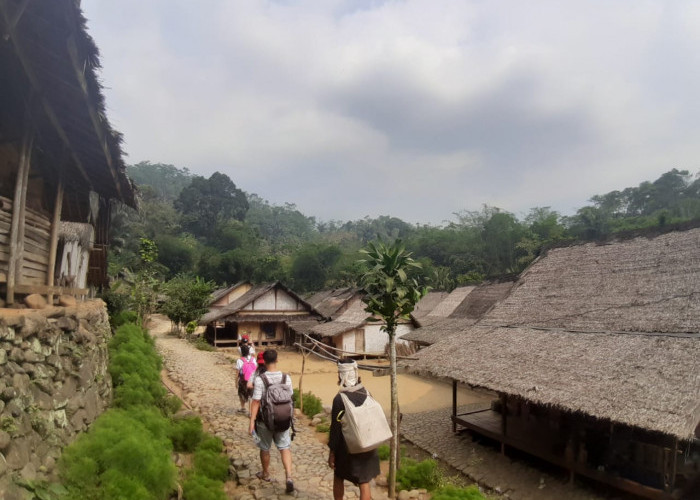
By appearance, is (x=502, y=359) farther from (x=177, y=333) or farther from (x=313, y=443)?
(x=177, y=333)

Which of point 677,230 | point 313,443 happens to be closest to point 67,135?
point 313,443

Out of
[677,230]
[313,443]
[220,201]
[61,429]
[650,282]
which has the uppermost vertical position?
[220,201]

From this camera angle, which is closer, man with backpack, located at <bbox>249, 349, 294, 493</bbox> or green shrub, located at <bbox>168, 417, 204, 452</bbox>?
man with backpack, located at <bbox>249, 349, 294, 493</bbox>

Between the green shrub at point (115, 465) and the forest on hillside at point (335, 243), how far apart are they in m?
33.5

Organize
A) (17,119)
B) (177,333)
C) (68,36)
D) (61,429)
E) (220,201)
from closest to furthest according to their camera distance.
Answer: (68,36), (61,429), (17,119), (177,333), (220,201)

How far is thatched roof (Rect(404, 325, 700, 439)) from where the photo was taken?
6375 millimetres

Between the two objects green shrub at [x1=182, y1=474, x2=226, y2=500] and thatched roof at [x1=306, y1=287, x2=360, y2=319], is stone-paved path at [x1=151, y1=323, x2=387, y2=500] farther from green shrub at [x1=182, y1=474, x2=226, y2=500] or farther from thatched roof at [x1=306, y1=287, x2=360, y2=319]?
thatched roof at [x1=306, y1=287, x2=360, y2=319]

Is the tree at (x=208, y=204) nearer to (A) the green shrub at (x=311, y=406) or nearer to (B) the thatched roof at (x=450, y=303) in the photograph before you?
(B) the thatched roof at (x=450, y=303)

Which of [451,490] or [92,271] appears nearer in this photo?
[451,490]

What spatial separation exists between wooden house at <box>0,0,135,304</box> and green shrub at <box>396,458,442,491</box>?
19.6ft

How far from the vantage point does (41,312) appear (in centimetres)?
480

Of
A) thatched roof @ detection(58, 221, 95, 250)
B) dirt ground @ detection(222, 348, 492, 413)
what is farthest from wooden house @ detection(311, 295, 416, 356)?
thatched roof @ detection(58, 221, 95, 250)

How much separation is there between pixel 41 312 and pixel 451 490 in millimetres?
5568

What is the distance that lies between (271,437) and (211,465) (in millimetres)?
1634
